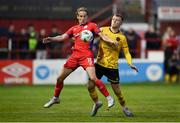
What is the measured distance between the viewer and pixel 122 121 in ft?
46.2

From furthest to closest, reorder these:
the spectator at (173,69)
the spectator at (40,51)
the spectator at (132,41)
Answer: the spectator at (132,41) < the spectator at (40,51) < the spectator at (173,69)

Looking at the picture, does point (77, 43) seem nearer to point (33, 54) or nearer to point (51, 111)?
point (51, 111)

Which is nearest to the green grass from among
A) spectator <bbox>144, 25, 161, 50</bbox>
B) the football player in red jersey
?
the football player in red jersey

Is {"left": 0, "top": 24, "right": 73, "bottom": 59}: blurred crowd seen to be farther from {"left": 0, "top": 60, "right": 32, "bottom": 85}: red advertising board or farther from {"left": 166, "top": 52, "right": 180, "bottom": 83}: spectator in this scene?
{"left": 166, "top": 52, "right": 180, "bottom": 83}: spectator

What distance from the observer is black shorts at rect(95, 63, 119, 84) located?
610 inches

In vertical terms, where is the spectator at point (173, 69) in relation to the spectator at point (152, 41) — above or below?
below

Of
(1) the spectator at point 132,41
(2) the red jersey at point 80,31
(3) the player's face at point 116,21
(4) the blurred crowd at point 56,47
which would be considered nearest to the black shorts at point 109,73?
(2) the red jersey at point 80,31

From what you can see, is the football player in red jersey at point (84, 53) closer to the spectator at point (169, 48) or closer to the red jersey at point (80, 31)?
the red jersey at point (80, 31)

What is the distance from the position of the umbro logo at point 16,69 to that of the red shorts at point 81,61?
45.1 feet

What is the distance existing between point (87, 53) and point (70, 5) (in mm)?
21376

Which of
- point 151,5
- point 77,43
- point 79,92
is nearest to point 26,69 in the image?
point 79,92

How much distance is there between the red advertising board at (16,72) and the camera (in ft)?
95.2

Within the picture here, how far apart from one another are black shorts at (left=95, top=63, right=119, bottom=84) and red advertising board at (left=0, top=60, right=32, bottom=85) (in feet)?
45.1

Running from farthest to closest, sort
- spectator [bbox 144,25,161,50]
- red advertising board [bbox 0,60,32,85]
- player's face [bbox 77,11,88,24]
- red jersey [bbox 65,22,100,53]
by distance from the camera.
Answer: spectator [bbox 144,25,161,50] < red advertising board [bbox 0,60,32,85] < red jersey [bbox 65,22,100,53] < player's face [bbox 77,11,88,24]
